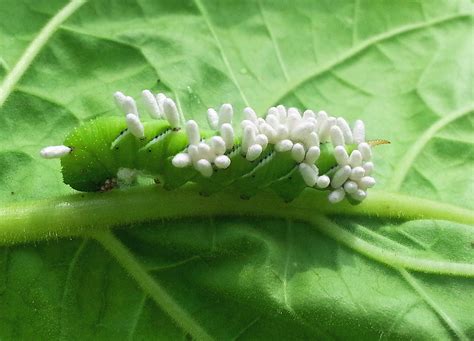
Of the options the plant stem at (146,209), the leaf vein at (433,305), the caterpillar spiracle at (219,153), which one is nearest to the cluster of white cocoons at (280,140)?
the caterpillar spiracle at (219,153)

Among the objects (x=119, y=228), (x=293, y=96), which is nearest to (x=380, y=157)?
(x=293, y=96)

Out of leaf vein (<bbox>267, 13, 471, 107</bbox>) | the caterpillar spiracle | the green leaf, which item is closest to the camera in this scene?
the caterpillar spiracle

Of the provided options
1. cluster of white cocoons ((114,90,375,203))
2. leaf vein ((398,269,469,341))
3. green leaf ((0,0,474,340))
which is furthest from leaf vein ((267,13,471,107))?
leaf vein ((398,269,469,341))

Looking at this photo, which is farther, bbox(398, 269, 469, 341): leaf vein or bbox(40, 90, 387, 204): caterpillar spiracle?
bbox(398, 269, 469, 341): leaf vein

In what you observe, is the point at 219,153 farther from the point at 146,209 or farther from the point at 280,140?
the point at 146,209

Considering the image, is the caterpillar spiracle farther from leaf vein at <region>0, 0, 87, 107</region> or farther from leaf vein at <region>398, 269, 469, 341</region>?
leaf vein at <region>0, 0, 87, 107</region>
